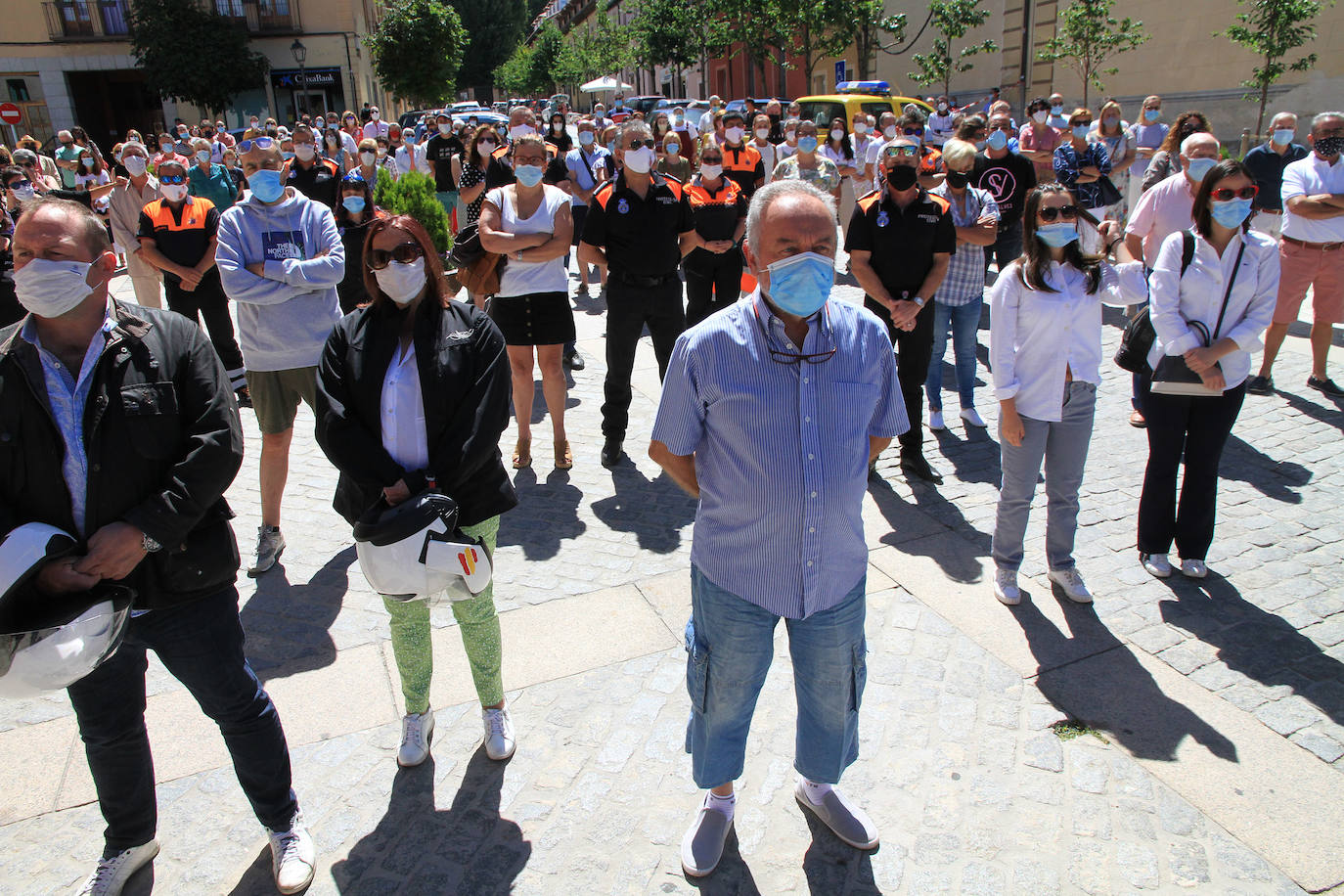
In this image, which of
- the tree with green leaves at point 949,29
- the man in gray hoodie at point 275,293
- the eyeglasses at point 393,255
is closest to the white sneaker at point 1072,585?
the eyeglasses at point 393,255

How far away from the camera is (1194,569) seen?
456cm

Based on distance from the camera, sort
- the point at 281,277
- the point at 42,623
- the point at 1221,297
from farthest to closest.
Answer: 1. the point at 281,277
2. the point at 1221,297
3. the point at 42,623

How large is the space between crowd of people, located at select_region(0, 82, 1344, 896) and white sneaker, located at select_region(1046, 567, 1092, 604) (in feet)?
0.04

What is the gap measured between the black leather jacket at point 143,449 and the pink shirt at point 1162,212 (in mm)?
5845

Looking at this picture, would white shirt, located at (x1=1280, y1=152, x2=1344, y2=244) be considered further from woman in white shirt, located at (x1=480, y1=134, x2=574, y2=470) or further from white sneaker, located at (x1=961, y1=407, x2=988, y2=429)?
woman in white shirt, located at (x1=480, y1=134, x2=574, y2=470)

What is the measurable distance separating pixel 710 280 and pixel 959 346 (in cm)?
210

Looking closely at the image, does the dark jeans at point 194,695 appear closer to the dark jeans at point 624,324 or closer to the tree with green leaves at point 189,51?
the dark jeans at point 624,324

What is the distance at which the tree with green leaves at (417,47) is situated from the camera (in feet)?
124

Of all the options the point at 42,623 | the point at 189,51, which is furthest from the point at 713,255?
the point at 189,51

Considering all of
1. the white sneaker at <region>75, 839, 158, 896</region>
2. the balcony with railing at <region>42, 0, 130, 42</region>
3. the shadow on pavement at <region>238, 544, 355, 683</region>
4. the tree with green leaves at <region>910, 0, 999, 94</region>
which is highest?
the balcony with railing at <region>42, 0, 130, 42</region>

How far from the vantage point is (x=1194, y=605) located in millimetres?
4363


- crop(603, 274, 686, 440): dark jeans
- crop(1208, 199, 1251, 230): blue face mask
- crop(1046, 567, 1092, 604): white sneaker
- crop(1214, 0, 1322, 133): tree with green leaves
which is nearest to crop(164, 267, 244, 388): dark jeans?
crop(603, 274, 686, 440): dark jeans

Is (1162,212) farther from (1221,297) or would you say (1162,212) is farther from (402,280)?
(402,280)

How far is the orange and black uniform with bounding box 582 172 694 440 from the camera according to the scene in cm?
619
